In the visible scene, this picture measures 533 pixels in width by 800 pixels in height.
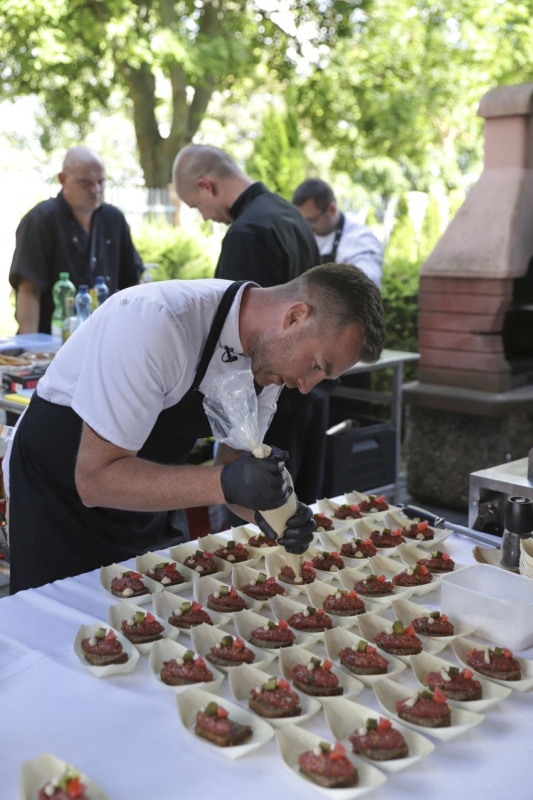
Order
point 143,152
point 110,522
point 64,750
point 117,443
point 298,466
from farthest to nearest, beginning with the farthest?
point 143,152, point 298,466, point 110,522, point 117,443, point 64,750

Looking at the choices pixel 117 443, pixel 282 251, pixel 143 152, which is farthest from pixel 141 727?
pixel 143 152

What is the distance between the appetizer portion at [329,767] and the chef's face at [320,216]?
4.03 m

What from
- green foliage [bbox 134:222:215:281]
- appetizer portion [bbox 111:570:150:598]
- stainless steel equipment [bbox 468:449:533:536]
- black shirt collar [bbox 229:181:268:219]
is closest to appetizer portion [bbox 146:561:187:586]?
appetizer portion [bbox 111:570:150:598]

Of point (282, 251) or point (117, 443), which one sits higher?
point (282, 251)

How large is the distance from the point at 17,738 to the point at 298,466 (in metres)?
2.77

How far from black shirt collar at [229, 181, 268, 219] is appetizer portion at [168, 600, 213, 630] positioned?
2.25 m

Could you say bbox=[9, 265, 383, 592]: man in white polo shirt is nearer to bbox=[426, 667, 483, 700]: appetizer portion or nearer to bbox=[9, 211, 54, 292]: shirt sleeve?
bbox=[426, 667, 483, 700]: appetizer portion

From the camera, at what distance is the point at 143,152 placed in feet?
41.4

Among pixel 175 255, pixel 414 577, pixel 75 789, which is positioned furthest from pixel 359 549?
pixel 175 255

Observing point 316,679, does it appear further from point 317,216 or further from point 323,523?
point 317,216

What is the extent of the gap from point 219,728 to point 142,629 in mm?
388

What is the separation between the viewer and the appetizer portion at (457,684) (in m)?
1.52

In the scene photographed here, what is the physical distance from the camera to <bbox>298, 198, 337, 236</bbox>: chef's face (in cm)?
507

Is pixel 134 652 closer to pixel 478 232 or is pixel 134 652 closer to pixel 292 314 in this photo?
pixel 292 314
